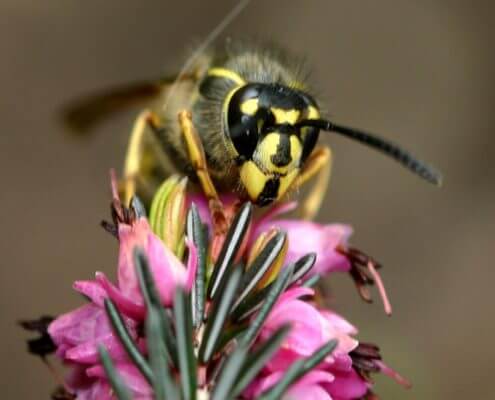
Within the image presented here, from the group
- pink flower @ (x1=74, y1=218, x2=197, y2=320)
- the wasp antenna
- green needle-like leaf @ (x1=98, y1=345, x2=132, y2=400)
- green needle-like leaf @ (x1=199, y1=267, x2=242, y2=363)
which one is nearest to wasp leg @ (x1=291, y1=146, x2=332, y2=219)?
the wasp antenna

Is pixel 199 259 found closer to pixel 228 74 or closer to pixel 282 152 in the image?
pixel 282 152

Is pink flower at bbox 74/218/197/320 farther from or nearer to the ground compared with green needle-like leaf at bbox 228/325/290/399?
farther from the ground

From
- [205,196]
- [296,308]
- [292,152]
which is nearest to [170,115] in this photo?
[205,196]

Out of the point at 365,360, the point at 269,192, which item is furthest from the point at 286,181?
the point at 365,360

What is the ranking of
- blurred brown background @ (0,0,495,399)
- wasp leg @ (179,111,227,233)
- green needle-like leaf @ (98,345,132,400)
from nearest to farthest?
1. green needle-like leaf @ (98,345,132,400)
2. wasp leg @ (179,111,227,233)
3. blurred brown background @ (0,0,495,399)

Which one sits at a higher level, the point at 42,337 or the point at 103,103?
the point at 103,103

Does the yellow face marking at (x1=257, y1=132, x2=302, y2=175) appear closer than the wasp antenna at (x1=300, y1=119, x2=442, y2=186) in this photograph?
No

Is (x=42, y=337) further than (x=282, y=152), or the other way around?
(x=42, y=337)

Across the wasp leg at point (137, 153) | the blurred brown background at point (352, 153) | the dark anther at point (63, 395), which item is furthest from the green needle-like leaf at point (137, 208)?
the blurred brown background at point (352, 153)

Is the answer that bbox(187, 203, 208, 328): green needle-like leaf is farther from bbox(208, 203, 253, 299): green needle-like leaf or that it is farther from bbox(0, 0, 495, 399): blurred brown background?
bbox(0, 0, 495, 399): blurred brown background
